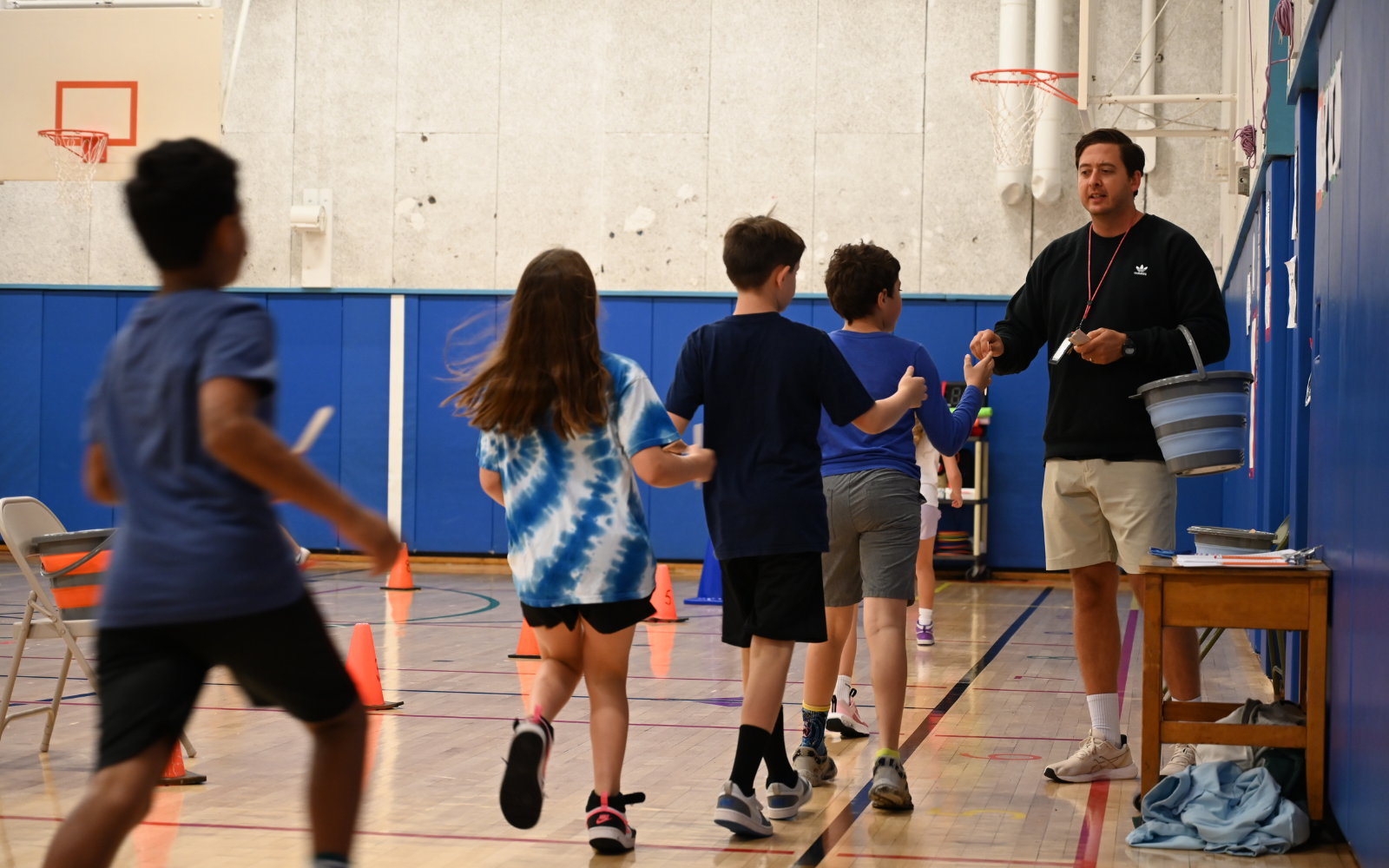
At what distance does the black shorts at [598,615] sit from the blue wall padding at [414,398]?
853cm

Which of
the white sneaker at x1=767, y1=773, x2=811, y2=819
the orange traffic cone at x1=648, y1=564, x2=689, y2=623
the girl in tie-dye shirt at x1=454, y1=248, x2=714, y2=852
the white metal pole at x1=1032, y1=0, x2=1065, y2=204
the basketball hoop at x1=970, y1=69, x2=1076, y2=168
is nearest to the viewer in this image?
the girl in tie-dye shirt at x1=454, y1=248, x2=714, y2=852

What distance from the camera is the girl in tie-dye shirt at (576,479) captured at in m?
3.06

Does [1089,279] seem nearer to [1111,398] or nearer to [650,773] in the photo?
[1111,398]

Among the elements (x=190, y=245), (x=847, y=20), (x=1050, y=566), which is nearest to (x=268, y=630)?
(x=190, y=245)

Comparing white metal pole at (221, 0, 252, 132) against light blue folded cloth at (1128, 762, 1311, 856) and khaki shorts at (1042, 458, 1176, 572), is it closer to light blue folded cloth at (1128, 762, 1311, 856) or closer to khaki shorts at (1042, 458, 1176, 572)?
khaki shorts at (1042, 458, 1176, 572)

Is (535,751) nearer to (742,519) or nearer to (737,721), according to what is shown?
(742,519)

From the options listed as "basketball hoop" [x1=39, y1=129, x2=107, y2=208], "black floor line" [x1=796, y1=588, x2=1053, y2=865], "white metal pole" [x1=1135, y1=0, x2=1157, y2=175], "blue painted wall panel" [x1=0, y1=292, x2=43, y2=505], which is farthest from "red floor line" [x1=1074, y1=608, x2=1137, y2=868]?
"blue painted wall panel" [x1=0, y1=292, x2=43, y2=505]

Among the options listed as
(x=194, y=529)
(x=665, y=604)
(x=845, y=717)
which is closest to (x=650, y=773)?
(x=845, y=717)

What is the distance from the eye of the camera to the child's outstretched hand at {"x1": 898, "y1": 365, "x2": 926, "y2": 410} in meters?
3.47

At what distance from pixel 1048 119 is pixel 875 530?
8586 mm

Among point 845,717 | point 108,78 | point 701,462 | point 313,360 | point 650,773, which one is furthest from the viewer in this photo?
point 313,360

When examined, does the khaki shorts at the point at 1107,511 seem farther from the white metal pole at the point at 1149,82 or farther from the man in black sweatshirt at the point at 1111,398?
the white metal pole at the point at 1149,82

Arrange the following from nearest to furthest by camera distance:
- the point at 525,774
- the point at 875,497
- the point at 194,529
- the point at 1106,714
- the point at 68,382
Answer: the point at 194,529 → the point at 525,774 → the point at 875,497 → the point at 1106,714 → the point at 68,382

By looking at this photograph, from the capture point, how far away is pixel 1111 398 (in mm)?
3898
